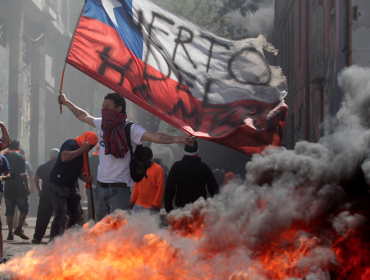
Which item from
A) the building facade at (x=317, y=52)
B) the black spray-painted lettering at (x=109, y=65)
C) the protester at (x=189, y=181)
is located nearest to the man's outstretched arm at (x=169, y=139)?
the black spray-painted lettering at (x=109, y=65)

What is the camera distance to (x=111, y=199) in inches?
184

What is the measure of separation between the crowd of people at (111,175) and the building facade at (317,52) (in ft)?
14.1

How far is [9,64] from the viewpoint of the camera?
592 inches

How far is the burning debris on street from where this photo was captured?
3256 millimetres

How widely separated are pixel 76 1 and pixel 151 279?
24.3 metres

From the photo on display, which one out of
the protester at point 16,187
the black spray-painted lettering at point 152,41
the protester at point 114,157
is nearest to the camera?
the protester at point 114,157

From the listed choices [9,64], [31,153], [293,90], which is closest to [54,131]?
[31,153]

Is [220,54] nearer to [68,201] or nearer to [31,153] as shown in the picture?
[68,201]

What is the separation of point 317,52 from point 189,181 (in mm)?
8080

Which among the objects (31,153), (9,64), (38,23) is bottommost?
(31,153)

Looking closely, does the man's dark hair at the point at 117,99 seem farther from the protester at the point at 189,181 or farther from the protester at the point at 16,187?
the protester at the point at 16,187

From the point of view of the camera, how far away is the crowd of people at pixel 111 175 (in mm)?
4656

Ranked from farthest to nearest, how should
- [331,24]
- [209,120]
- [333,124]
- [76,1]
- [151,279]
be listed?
[76,1] < [331,24] < [209,120] < [333,124] < [151,279]

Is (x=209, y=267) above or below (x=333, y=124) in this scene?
below
